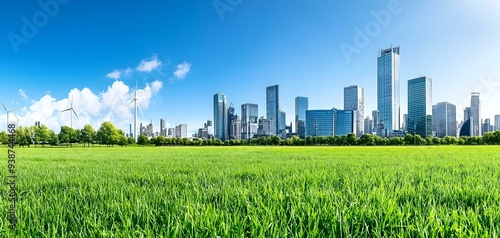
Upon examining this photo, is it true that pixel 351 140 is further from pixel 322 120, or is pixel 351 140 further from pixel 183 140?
pixel 322 120

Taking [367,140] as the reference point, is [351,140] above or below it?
below

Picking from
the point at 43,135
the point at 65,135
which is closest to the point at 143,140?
the point at 65,135

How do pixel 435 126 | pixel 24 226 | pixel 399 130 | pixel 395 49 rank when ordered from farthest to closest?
pixel 395 49
pixel 399 130
pixel 435 126
pixel 24 226

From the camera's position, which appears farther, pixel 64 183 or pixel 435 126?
pixel 435 126

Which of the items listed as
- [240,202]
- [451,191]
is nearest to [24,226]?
[240,202]

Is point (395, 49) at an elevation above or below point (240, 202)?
above

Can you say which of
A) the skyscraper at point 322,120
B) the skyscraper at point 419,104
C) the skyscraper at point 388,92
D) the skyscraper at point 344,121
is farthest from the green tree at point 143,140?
the skyscraper at point 419,104

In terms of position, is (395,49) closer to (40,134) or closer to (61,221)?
(40,134)
